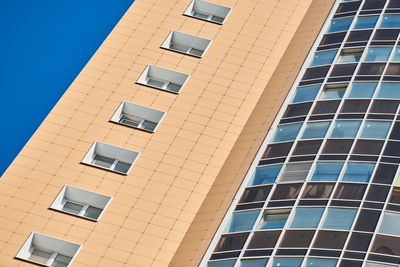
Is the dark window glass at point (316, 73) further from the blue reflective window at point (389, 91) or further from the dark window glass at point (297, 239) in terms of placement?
the dark window glass at point (297, 239)

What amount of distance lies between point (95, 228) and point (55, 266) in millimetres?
2719

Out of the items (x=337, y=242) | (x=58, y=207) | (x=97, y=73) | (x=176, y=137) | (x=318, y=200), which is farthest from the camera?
(x=97, y=73)

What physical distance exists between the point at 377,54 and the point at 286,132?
7.71 metres

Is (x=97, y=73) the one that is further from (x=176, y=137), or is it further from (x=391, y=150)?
(x=391, y=150)

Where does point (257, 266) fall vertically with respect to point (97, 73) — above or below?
below

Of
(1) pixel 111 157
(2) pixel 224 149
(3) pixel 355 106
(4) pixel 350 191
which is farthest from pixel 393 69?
(1) pixel 111 157

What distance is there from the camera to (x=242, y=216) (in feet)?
127

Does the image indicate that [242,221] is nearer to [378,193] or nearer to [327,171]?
[327,171]

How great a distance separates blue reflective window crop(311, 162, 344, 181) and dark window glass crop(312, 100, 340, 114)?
4.10 m

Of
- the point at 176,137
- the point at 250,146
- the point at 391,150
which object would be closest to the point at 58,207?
the point at 176,137

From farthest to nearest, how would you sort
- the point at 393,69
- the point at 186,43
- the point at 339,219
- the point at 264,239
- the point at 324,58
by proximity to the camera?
the point at 186,43, the point at 324,58, the point at 393,69, the point at 264,239, the point at 339,219

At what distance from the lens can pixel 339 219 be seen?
36.5 metres

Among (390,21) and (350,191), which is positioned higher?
(390,21)

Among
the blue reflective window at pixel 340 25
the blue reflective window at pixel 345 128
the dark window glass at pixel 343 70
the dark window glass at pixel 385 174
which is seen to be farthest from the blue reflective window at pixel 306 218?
the blue reflective window at pixel 340 25
